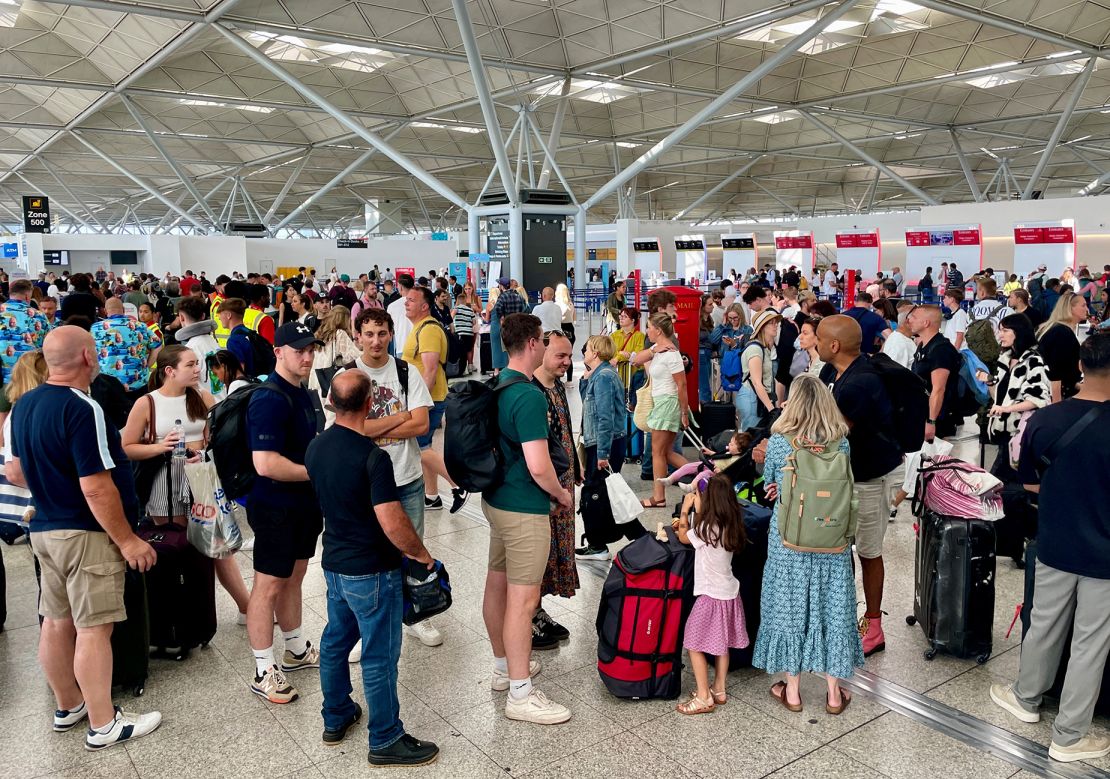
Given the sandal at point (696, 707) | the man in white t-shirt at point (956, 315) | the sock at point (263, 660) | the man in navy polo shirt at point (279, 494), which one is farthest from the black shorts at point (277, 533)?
the man in white t-shirt at point (956, 315)

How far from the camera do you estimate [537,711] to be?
3.59 m

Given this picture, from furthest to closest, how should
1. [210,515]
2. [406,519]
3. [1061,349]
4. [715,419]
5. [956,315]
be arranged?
1. [956,315]
2. [715,419]
3. [1061,349]
4. [210,515]
5. [406,519]

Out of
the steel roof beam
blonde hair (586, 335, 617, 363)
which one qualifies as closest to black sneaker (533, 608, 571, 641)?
blonde hair (586, 335, 617, 363)

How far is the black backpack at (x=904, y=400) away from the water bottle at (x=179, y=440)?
3.49m

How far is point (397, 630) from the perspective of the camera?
327 cm

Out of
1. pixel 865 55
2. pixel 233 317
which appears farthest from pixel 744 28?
pixel 233 317

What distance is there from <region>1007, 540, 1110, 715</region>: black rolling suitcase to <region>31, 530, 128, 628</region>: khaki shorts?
3885 mm

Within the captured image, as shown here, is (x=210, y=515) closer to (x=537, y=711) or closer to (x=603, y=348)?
(x=537, y=711)

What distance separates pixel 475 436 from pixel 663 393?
339 cm

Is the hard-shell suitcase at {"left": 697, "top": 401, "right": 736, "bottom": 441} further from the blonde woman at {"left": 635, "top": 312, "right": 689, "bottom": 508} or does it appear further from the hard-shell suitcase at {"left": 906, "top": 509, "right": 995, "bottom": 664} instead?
the hard-shell suitcase at {"left": 906, "top": 509, "right": 995, "bottom": 664}

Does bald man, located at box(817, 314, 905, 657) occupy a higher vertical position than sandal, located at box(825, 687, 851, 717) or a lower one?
higher

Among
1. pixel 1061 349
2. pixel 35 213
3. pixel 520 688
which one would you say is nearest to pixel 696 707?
pixel 520 688

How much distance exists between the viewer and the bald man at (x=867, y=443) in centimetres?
388

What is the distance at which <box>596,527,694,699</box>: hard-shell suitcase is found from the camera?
3709 mm
